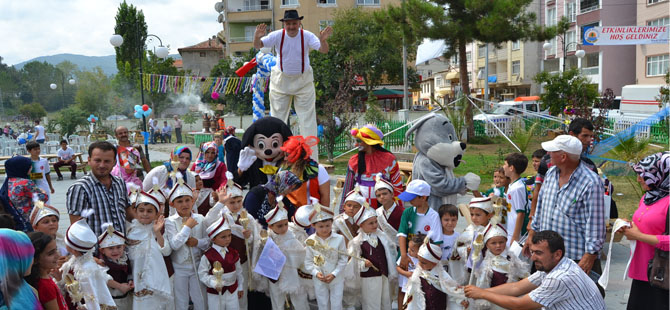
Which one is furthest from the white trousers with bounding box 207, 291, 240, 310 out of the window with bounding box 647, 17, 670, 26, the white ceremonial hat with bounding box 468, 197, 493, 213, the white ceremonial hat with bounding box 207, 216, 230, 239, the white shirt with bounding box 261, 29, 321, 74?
the window with bounding box 647, 17, 670, 26

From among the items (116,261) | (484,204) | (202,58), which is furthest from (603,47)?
(202,58)

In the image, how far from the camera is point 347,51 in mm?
37281

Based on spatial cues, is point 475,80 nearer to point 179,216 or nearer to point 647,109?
point 647,109

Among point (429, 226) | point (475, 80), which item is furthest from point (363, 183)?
point (475, 80)

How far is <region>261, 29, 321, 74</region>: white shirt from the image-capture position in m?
7.26

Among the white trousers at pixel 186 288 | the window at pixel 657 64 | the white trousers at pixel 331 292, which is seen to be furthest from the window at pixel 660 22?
the white trousers at pixel 186 288

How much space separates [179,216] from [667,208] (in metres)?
3.78

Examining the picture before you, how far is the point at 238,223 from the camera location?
486 cm

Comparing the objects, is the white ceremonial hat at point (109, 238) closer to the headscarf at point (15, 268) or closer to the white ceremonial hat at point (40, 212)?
the white ceremonial hat at point (40, 212)

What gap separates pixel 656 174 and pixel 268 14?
43.9 metres

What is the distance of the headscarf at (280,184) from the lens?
5082 millimetres

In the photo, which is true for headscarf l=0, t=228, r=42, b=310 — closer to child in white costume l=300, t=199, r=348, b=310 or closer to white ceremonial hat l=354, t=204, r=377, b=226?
child in white costume l=300, t=199, r=348, b=310

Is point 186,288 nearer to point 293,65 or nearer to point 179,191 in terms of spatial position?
point 179,191

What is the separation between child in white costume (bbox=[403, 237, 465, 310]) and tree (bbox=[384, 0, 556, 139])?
15.7 metres
